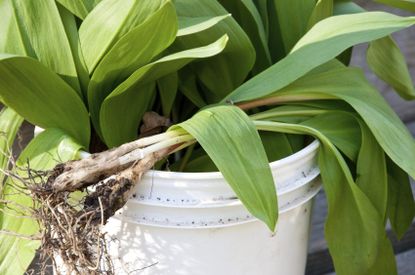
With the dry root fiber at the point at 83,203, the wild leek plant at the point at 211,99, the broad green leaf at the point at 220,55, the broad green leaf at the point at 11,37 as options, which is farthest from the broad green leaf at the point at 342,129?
the broad green leaf at the point at 11,37

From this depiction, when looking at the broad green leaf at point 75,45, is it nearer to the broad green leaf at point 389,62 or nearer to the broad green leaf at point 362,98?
the broad green leaf at point 362,98

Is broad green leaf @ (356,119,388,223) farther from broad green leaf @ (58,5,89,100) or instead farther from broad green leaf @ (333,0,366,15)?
broad green leaf @ (58,5,89,100)

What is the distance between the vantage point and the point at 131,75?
0.76 m

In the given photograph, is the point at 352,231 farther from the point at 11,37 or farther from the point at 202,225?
the point at 11,37

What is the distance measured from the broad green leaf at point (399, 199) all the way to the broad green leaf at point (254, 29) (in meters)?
0.21

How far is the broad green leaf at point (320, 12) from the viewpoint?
2.88 feet

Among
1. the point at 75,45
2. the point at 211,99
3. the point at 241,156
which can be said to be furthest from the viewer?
the point at 211,99

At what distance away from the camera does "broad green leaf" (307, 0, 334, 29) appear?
2.88 ft

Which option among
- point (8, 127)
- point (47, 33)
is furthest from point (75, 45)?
point (8, 127)

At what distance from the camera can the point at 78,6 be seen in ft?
2.67

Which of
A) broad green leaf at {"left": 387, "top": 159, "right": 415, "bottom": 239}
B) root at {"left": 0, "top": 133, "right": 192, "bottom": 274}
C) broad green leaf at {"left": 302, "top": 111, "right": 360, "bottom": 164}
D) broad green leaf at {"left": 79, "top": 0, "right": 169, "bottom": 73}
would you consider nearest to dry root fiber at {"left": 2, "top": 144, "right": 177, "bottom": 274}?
root at {"left": 0, "top": 133, "right": 192, "bottom": 274}

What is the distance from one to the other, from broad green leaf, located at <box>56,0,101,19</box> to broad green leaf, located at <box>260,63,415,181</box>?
0.24 meters

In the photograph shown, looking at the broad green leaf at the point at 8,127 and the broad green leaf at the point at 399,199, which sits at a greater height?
the broad green leaf at the point at 8,127

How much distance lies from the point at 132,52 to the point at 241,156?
17 cm
